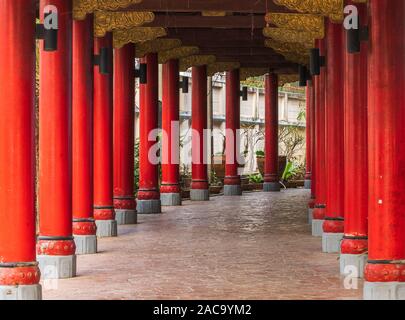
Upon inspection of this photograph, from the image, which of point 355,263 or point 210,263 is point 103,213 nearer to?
point 210,263

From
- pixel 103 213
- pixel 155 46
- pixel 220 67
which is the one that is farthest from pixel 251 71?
pixel 103 213

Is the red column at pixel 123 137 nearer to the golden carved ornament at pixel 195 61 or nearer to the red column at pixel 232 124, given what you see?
the golden carved ornament at pixel 195 61

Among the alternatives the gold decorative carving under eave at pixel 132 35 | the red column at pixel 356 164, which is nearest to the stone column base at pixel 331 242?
the red column at pixel 356 164

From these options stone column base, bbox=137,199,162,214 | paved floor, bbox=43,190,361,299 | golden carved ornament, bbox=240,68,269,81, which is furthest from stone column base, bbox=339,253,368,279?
golden carved ornament, bbox=240,68,269,81

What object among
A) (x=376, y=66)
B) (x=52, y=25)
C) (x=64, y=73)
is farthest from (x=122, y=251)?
(x=376, y=66)

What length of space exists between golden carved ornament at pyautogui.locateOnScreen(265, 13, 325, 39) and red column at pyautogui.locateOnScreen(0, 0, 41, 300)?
656cm

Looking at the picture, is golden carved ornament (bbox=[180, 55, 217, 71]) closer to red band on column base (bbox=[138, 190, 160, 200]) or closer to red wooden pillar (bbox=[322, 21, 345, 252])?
red band on column base (bbox=[138, 190, 160, 200])

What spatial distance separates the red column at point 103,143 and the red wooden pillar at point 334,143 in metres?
3.84

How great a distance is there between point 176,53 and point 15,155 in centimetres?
1343

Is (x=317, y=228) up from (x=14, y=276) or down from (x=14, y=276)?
down

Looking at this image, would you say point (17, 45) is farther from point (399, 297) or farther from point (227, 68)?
point (227, 68)

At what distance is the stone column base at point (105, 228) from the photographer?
14945 mm

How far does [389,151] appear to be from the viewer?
801cm

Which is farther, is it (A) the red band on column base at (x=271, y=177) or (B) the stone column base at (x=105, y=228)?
(A) the red band on column base at (x=271, y=177)
